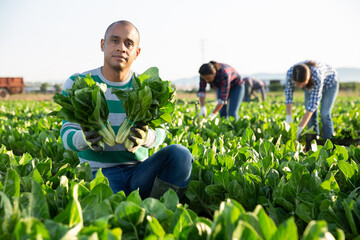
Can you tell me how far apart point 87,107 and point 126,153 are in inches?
27.8

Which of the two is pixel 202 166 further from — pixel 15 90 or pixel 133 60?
pixel 15 90

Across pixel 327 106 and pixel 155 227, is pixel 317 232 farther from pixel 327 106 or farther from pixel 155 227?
pixel 327 106

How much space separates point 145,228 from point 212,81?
19.0ft

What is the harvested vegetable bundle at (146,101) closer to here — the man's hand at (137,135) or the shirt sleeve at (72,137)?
the man's hand at (137,135)

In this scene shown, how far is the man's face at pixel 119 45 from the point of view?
263 cm

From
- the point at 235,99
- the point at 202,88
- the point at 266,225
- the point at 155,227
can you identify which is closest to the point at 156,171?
the point at 155,227

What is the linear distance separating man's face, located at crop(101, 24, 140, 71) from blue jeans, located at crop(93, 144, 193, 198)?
2.66 feet

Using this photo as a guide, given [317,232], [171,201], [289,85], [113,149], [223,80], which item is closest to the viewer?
[317,232]

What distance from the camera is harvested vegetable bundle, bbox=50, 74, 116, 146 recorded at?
2.15 m

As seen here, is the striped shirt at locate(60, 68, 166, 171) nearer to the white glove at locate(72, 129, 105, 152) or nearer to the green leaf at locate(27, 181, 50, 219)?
the white glove at locate(72, 129, 105, 152)

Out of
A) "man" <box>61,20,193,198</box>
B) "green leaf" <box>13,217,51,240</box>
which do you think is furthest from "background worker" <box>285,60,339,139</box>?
"green leaf" <box>13,217,51,240</box>

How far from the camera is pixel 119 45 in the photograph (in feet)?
8.61

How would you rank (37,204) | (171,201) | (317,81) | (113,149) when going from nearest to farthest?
(37,204) < (171,201) < (113,149) < (317,81)

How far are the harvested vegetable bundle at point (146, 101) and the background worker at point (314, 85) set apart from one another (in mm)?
3792
